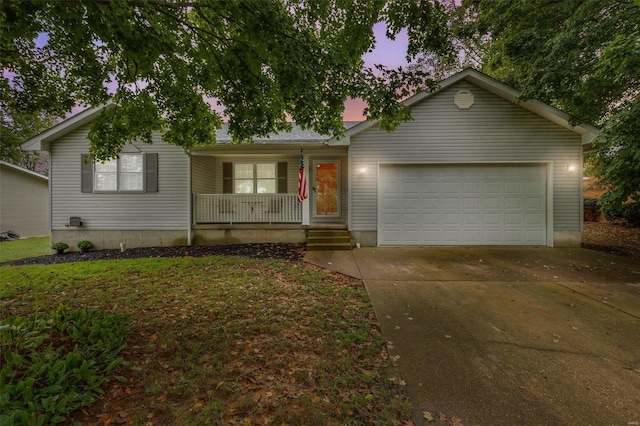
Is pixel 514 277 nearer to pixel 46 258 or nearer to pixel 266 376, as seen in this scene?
pixel 266 376

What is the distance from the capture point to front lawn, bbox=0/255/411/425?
2.00m

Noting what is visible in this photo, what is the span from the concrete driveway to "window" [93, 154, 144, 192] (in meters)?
7.54

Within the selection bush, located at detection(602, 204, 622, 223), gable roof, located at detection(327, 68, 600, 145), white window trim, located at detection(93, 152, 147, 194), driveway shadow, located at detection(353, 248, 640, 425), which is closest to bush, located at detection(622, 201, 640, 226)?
bush, located at detection(602, 204, 622, 223)

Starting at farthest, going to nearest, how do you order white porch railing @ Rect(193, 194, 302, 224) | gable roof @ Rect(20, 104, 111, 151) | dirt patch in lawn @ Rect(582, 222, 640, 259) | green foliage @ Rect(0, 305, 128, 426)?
white porch railing @ Rect(193, 194, 302, 224)
gable roof @ Rect(20, 104, 111, 151)
dirt patch in lawn @ Rect(582, 222, 640, 259)
green foliage @ Rect(0, 305, 128, 426)

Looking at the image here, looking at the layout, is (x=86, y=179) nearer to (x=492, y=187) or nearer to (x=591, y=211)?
(x=492, y=187)

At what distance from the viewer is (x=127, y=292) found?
4.55 meters

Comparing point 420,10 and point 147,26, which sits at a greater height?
point 420,10

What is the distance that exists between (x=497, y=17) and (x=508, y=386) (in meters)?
10.4

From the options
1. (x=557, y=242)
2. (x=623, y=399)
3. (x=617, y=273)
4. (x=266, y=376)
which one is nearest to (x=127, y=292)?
(x=266, y=376)

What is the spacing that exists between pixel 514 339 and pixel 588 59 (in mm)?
7957

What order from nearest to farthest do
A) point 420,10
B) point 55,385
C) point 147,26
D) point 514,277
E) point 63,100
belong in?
1. point 55,385
2. point 147,26
3. point 420,10
4. point 63,100
5. point 514,277

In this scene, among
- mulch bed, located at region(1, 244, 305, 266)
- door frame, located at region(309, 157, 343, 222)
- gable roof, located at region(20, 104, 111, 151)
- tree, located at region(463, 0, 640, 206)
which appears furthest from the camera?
door frame, located at region(309, 157, 343, 222)

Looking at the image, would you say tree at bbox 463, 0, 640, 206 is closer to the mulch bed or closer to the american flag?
the american flag

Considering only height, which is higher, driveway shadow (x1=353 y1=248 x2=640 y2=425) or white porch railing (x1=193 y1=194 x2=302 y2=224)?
white porch railing (x1=193 y1=194 x2=302 y2=224)
